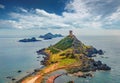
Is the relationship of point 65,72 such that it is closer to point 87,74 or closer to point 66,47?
point 87,74

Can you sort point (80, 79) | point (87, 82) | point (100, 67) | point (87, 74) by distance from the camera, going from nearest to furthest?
point (87, 82), point (80, 79), point (87, 74), point (100, 67)

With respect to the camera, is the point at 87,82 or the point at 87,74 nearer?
the point at 87,82

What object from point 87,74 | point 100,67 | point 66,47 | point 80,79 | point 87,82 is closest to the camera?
point 87,82

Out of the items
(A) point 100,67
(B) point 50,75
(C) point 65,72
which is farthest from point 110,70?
(B) point 50,75

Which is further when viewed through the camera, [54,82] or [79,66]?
[79,66]

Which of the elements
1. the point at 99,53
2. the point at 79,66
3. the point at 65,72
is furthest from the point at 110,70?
the point at 99,53

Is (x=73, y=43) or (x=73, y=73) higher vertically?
(x=73, y=43)

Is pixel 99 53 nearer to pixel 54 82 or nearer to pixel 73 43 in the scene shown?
pixel 73 43

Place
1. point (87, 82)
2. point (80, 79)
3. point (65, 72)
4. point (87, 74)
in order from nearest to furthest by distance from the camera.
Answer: point (87, 82), point (80, 79), point (87, 74), point (65, 72)

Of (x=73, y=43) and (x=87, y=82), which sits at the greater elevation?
(x=73, y=43)
